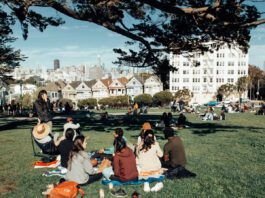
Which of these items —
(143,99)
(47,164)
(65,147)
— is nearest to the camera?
(65,147)

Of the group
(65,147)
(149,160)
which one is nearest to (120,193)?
(149,160)

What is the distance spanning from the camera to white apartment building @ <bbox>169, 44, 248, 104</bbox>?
325 ft

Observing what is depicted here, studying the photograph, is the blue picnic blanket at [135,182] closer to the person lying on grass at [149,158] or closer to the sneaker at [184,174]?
the person lying on grass at [149,158]

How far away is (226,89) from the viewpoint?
9200 cm

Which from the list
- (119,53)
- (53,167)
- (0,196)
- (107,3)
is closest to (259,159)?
(53,167)

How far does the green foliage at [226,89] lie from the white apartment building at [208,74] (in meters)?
5.54

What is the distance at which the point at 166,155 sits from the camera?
8.69 m

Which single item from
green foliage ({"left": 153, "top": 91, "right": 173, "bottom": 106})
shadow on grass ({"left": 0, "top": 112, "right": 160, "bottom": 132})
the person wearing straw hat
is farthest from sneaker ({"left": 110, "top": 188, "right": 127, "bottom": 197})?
green foliage ({"left": 153, "top": 91, "right": 173, "bottom": 106})

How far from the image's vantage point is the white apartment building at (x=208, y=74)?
325ft

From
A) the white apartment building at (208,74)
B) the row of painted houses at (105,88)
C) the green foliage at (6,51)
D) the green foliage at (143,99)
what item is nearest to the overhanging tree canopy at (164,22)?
the green foliage at (6,51)

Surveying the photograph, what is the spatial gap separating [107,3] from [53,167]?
8903mm

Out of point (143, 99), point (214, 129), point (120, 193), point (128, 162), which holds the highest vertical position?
point (143, 99)

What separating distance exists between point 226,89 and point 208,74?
10564 millimetres

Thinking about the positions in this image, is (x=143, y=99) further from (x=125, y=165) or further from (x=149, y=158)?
(x=125, y=165)
